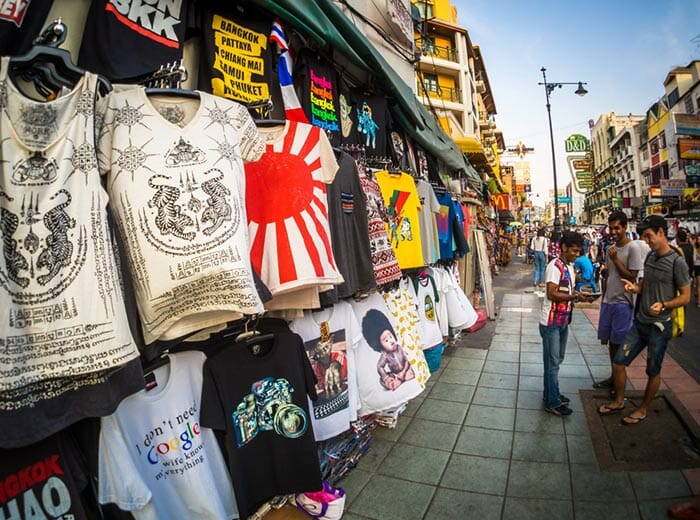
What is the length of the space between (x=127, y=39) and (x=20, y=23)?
432 mm

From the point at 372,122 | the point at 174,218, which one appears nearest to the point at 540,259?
the point at 372,122

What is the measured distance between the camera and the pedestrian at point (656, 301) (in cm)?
387

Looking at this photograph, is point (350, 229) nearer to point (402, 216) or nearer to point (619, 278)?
point (402, 216)

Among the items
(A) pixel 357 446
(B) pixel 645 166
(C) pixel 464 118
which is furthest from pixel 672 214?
(A) pixel 357 446

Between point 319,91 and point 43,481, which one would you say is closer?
point 43,481

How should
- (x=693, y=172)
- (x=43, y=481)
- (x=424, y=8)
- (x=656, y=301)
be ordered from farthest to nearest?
(x=693, y=172), (x=424, y=8), (x=656, y=301), (x=43, y=481)

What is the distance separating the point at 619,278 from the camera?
4.71 metres

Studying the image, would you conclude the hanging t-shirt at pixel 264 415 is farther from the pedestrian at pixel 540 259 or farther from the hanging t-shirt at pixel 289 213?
the pedestrian at pixel 540 259

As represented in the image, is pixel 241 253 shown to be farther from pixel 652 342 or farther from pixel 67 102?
pixel 652 342

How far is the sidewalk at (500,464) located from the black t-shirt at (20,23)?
3.38m

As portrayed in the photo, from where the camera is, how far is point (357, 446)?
354 centimetres

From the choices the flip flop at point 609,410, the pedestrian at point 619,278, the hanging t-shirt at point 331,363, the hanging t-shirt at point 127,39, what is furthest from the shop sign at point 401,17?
the flip flop at point 609,410

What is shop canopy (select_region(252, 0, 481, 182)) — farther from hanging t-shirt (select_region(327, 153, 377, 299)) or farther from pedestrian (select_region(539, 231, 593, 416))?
pedestrian (select_region(539, 231, 593, 416))

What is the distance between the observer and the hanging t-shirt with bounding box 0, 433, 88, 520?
1.30m
